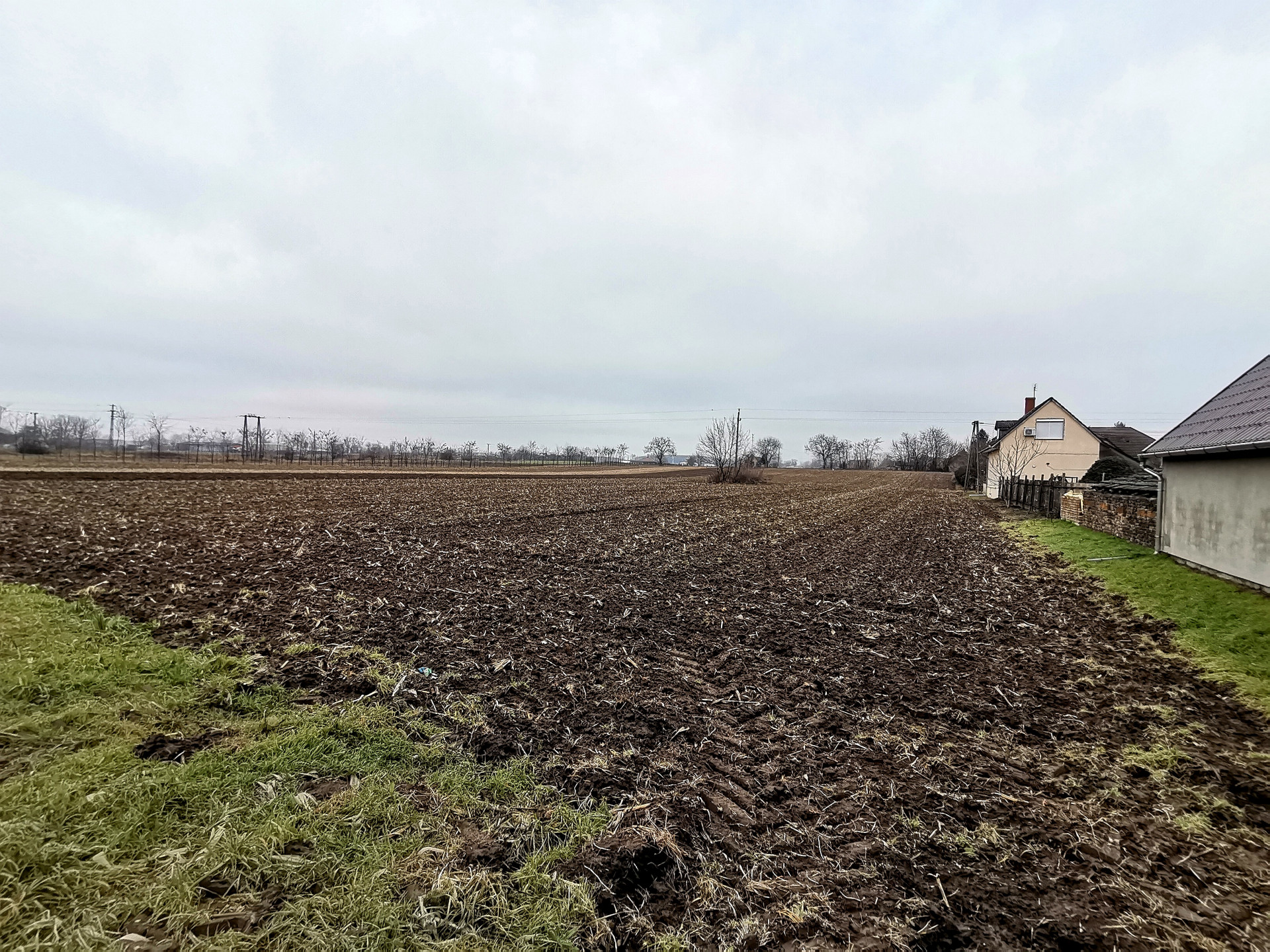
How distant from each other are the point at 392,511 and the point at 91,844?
57.0 ft

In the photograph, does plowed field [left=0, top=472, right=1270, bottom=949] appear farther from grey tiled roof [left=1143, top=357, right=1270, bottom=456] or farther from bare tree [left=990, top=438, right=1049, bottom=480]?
bare tree [left=990, top=438, right=1049, bottom=480]

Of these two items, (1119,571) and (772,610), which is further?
(1119,571)

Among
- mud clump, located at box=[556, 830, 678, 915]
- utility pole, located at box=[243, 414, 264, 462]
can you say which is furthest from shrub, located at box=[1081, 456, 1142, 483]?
utility pole, located at box=[243, 414, 264, 462]

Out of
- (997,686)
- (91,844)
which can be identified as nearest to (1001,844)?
(997,686)

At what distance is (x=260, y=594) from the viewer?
7.79 meters

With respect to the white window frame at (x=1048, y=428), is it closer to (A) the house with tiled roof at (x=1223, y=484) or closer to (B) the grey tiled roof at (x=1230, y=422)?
(B) the grey tiled roof at (x=1230, y=422)

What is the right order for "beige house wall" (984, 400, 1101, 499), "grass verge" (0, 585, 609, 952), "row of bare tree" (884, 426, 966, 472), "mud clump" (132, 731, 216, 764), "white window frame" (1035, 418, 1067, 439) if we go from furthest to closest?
"row of bare tree" (884, 426, 966, 472) < "white window frame" (1035, 418, 1067, 439) < "beige house wall" (984, 400, 1101, 499) < "mud clump" (132, 731, 216, 764) < "grass verge" (0, 585, 609, 952)

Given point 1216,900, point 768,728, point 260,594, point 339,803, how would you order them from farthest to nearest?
point 260,594
point 768,728
point 339,803
point 1216,900

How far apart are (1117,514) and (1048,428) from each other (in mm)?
32906

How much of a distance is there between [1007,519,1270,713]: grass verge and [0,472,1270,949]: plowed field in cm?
39

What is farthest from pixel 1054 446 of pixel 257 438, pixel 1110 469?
pixel 257 438

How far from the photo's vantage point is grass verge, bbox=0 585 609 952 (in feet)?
8.00

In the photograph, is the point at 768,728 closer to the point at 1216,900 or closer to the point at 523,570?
the point at 1216,900

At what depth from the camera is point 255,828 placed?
9.90 ft
